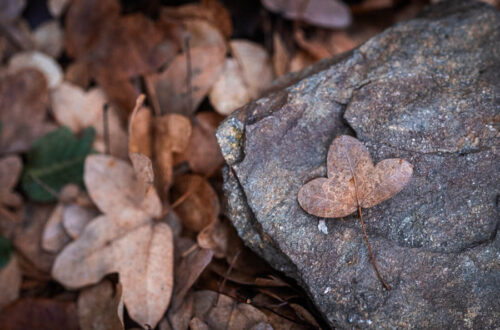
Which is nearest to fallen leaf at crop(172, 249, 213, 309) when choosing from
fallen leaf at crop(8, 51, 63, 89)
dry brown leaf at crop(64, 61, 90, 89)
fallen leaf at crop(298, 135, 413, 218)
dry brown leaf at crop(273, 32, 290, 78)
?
fallen leaf at crop(298, 135, 413, 218)

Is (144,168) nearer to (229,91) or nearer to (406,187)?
(229,91)

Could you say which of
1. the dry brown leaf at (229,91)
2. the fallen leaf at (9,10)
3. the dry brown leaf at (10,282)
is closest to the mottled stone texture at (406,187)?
the dry brown leaf at (229,91)

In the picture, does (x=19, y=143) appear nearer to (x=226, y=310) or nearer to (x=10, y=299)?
(x=10, y=299)

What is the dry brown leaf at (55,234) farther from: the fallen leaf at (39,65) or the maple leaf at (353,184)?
the maple leaf at (353,184)

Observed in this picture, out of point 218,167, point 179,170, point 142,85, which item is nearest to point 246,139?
point 218,167

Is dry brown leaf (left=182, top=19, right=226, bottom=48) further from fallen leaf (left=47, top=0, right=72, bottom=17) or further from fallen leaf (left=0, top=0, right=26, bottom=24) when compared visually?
fallen leaf (left=0, top=0, right=26, bottom=24)

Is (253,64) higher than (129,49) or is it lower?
lower

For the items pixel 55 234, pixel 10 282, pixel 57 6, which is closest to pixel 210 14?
pixel 57 6
